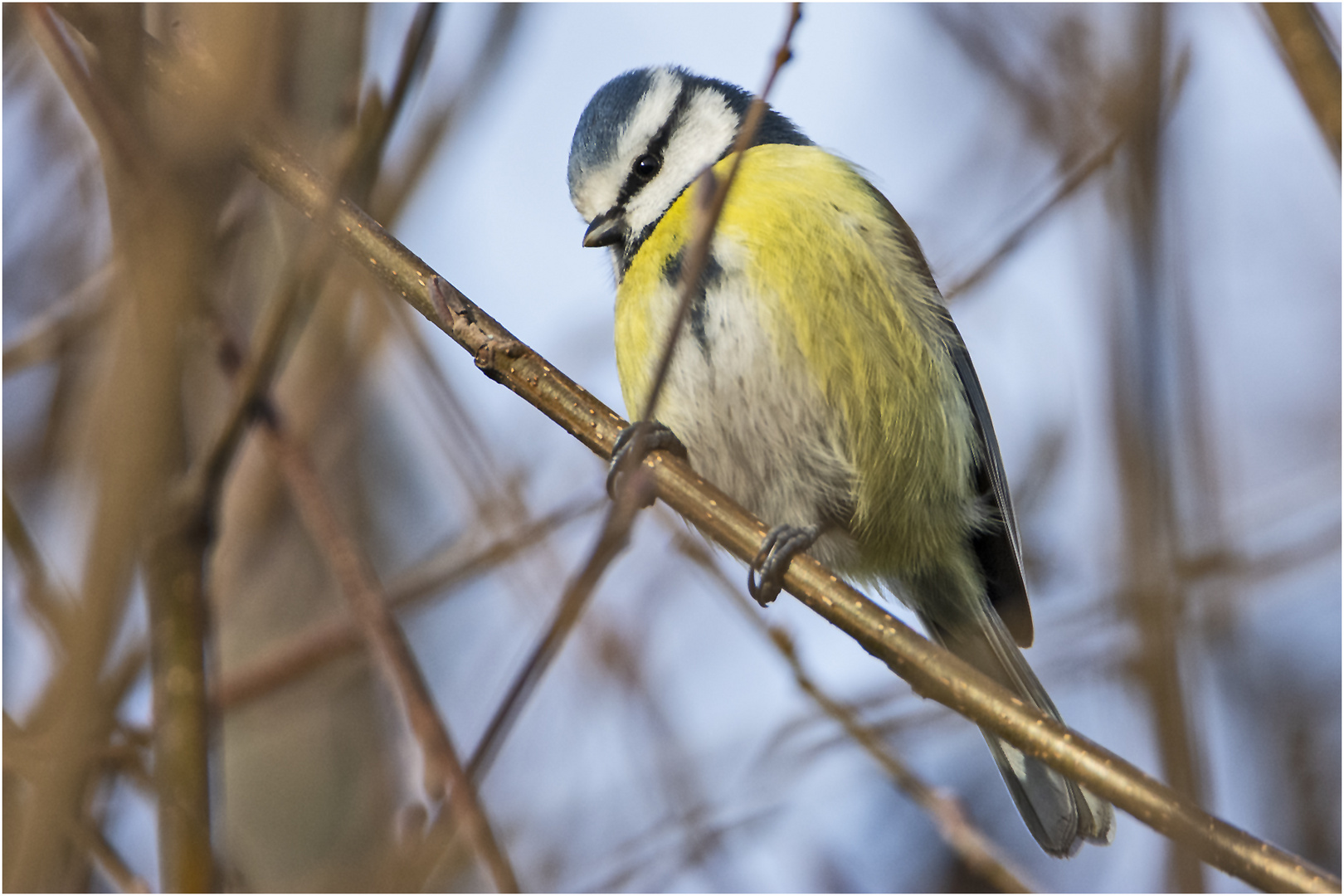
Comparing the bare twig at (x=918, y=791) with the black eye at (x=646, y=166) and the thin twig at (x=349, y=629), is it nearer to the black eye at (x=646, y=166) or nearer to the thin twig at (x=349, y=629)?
the thin twig at (x=349, y=629)

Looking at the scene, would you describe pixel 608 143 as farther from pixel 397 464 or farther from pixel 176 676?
pixel 397 464

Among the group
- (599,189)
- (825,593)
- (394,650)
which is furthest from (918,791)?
(599,189)

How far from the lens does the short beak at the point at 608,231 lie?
5.53 feet

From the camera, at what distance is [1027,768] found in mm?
1595

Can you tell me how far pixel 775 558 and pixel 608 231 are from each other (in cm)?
63

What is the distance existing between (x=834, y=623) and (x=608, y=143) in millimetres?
915

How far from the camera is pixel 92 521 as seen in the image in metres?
0.55

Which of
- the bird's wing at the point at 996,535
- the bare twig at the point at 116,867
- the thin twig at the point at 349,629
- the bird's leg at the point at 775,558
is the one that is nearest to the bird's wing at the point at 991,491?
the bird's wing at the point at 996,535

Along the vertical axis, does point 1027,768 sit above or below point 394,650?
below

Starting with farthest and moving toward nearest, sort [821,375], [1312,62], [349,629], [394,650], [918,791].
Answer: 1. [821,375]
2. [349,629]
3. [918,791]
4. [394,650]
5. [1312,62]

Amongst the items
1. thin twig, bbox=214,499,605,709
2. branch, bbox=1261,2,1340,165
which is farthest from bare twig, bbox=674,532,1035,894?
branch, bbox=1261,2,1340,165

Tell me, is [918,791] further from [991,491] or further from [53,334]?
[53,334]

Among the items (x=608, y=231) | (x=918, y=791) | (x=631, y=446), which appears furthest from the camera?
(x=608, y=231)

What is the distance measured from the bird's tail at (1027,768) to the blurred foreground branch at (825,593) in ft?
1.37
